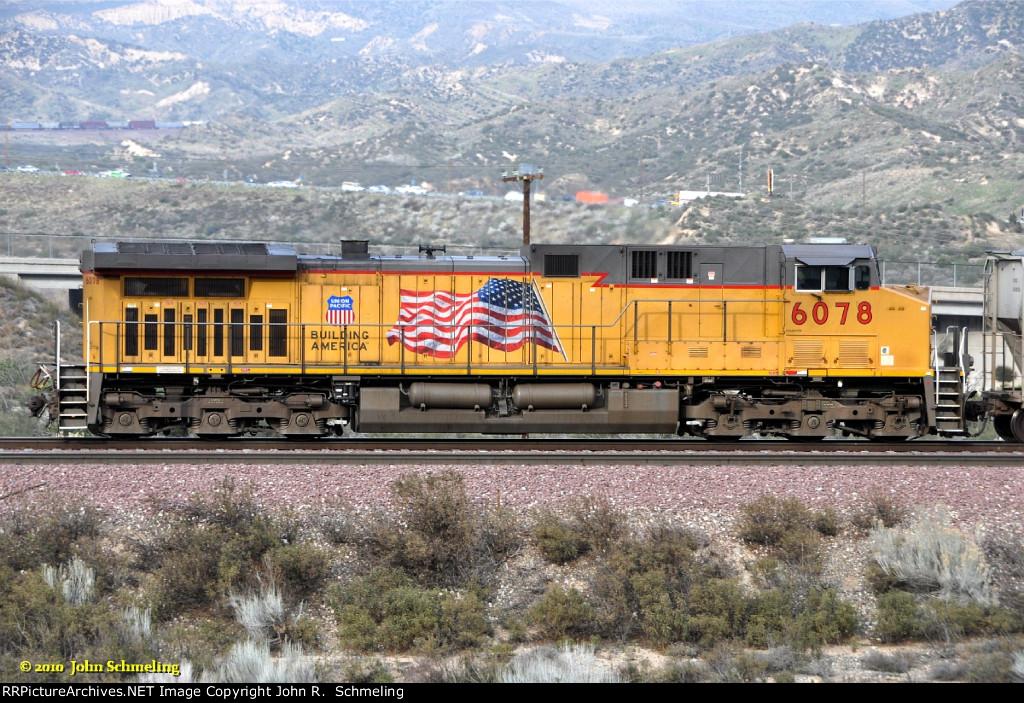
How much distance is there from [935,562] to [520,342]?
25.1 ft

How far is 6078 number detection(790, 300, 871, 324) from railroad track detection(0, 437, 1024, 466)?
203 cm

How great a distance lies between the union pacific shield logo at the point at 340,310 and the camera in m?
16.2

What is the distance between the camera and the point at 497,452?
14758 millimetres

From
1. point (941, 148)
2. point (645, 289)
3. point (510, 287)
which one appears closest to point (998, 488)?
point (645, 289)

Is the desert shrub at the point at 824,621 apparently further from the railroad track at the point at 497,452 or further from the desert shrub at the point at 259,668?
the desert shrub at the point at 259,668

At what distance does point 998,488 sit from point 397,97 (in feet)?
543

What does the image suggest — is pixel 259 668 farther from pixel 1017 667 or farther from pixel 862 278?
pixel 862 278

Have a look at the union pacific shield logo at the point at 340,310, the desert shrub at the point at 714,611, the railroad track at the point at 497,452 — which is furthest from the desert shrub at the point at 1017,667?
the union pacific shield logo at the point at 340,310

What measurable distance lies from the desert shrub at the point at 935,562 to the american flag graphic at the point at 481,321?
22.2 feet

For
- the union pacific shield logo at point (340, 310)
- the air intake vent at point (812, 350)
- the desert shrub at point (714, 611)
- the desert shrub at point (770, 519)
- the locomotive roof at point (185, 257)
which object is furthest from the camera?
the union pacific shield logo at point (340, 310)

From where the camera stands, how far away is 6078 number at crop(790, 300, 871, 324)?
16.2 m

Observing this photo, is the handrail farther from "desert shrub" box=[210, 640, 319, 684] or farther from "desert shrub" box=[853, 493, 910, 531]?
"desert shrub" box=[210, 640, 319, 684]

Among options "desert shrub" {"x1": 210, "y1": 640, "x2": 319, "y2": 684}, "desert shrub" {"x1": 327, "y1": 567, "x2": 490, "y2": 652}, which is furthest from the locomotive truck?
"desert shrub" {"x1": 210, "y1": 640, "x2": 319, "y2": 684}

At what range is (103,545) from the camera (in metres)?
11.0
